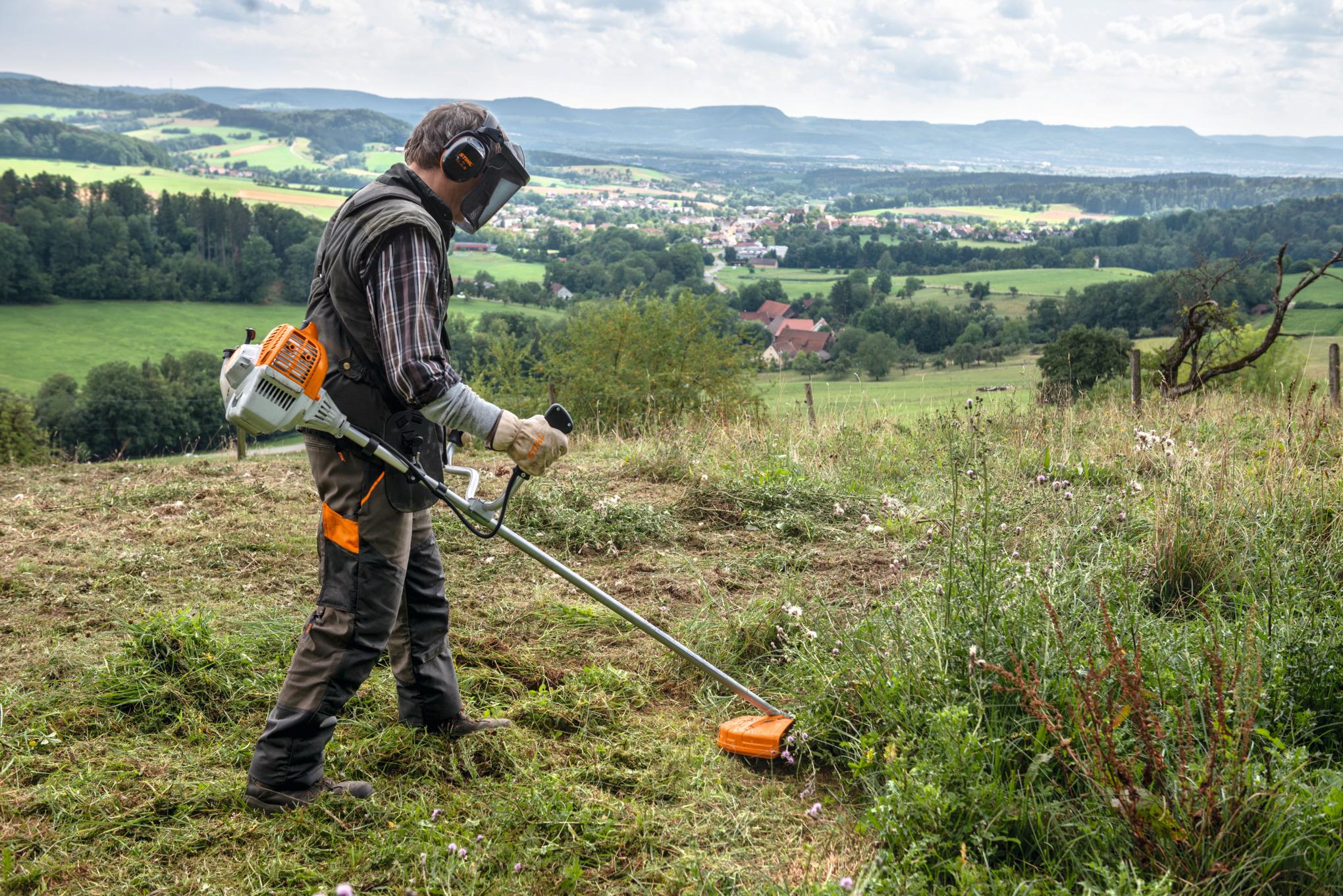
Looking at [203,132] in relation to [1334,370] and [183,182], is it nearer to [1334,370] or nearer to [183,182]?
[183,182]

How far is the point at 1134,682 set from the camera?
257 centimetres

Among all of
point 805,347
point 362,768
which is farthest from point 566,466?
point 805,347

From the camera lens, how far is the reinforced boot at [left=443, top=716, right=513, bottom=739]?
369cm

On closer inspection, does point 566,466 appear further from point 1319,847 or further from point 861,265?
point 861,265

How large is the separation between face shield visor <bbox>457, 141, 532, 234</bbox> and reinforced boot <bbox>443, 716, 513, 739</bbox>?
196 cm

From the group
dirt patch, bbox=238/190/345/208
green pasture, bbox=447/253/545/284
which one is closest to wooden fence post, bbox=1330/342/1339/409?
green pasture, bbox=447/253/545/284

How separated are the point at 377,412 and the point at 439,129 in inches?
40.7

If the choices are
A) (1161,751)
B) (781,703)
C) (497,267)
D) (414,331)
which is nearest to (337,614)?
(414,331)

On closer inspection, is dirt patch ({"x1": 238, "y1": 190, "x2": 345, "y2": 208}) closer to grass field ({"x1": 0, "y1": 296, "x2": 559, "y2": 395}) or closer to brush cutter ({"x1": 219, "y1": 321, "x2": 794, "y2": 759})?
grass field ({"x1": 0, "y1": 296, "x2": 559, "y2": 395})

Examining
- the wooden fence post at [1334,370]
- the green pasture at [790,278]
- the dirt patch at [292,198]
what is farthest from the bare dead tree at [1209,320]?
the dirt patch at [292,198]

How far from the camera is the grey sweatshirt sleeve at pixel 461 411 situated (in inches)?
118

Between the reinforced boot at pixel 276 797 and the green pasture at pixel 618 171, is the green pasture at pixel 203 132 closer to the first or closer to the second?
the green pasture at pixel 618 171

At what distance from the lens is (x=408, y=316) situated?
116 inches

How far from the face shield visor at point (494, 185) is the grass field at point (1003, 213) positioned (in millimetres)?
136545
